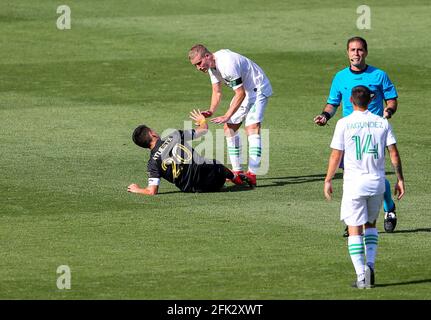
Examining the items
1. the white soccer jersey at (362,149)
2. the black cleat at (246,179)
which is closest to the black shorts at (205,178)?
the black cleat at (246,179)

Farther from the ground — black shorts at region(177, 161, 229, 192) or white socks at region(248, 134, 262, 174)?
white socks at region(248, 134, 262, 174)

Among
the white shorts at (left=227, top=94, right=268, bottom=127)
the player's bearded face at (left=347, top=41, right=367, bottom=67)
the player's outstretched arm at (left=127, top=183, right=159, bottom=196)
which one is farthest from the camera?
Result: the white shorts at (left=227, top=94, right=268, bottom=127)

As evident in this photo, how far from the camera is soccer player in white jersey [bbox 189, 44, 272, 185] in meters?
17.2

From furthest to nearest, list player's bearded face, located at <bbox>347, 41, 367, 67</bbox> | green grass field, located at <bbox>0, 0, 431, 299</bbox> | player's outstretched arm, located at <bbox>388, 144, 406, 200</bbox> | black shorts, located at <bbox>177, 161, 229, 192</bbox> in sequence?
1. black shorts, located at <bbox>177, 161, 229, 192</bbox>
2. player's bearded face, located at <bbox>347, 41, 367, 67</bbox>
3. green grass field, located at <bbox>0, 0, 431, 299</bbox>
4. player's outstretched arm, located at <bbox>388, 144, 406, 200</bbox>

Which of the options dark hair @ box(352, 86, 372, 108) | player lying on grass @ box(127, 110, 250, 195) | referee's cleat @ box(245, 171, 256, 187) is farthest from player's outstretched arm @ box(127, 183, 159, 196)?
dark hair @ box(352, 86, 372, 108)

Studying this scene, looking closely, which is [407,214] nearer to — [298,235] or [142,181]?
[298,235]

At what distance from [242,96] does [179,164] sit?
146cm

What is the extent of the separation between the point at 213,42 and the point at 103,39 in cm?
264

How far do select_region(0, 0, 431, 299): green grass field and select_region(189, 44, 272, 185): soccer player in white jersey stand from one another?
0.49m

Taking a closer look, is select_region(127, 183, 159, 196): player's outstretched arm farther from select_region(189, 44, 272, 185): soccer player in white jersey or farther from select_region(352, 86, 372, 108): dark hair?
select_region(352, 86, 372, 108): dark hair

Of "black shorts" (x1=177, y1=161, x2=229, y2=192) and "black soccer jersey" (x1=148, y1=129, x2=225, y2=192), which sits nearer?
"black soccer jersey" (x1=148, y1=129, x2=225, y2=192)

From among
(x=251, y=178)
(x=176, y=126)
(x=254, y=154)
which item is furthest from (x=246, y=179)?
(x=176, y=126)

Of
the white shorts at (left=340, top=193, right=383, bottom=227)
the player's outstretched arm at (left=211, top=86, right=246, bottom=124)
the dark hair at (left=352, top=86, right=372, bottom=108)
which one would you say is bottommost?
the white shorts at (left=340, top=193, right=383, bottom=227)

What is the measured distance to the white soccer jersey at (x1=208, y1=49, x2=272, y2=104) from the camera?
1714 centimetres
